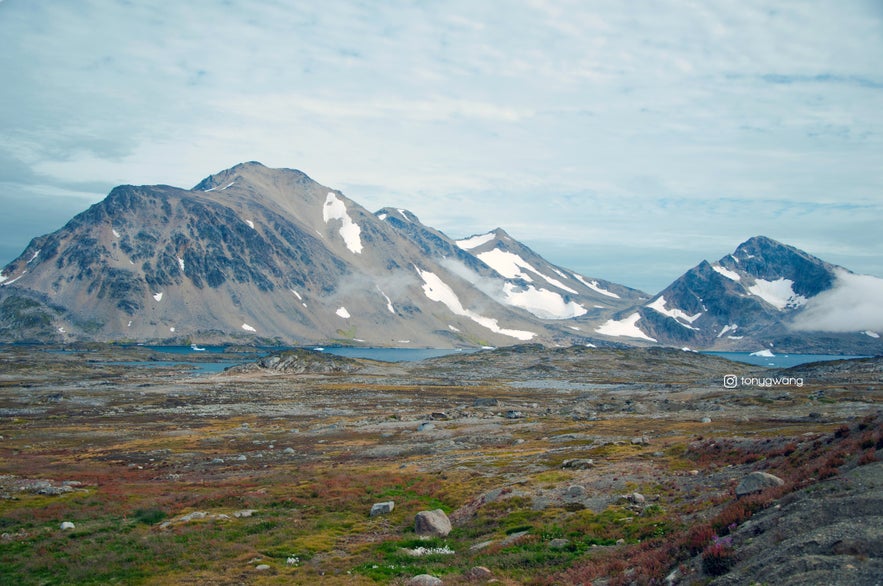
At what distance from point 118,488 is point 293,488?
14.8m

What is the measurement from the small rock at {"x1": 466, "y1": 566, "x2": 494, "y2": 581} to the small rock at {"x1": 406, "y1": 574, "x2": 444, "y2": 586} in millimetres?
1303

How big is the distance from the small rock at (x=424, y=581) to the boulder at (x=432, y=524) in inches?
356

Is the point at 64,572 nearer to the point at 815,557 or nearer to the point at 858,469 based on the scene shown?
the point at 815,557

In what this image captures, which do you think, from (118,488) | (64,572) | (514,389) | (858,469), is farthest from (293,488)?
(514,389)

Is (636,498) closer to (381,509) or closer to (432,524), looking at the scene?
(432,524)

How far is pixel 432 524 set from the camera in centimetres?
3350

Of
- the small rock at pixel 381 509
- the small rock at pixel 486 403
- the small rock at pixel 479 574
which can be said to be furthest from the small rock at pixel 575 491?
the small rock at pixel 486 403

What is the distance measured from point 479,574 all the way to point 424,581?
225 centimetres

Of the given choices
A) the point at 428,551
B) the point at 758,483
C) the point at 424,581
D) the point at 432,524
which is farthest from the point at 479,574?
the point at 758,483

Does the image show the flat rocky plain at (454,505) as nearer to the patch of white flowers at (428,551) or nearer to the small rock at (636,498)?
the small rock at (636,498)

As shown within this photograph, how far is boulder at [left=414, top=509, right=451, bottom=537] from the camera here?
109 ft

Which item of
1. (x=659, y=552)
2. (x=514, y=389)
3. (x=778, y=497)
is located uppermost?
(x=778, y=497)

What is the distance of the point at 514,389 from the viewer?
628ft

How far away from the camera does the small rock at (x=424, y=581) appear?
2342cm
